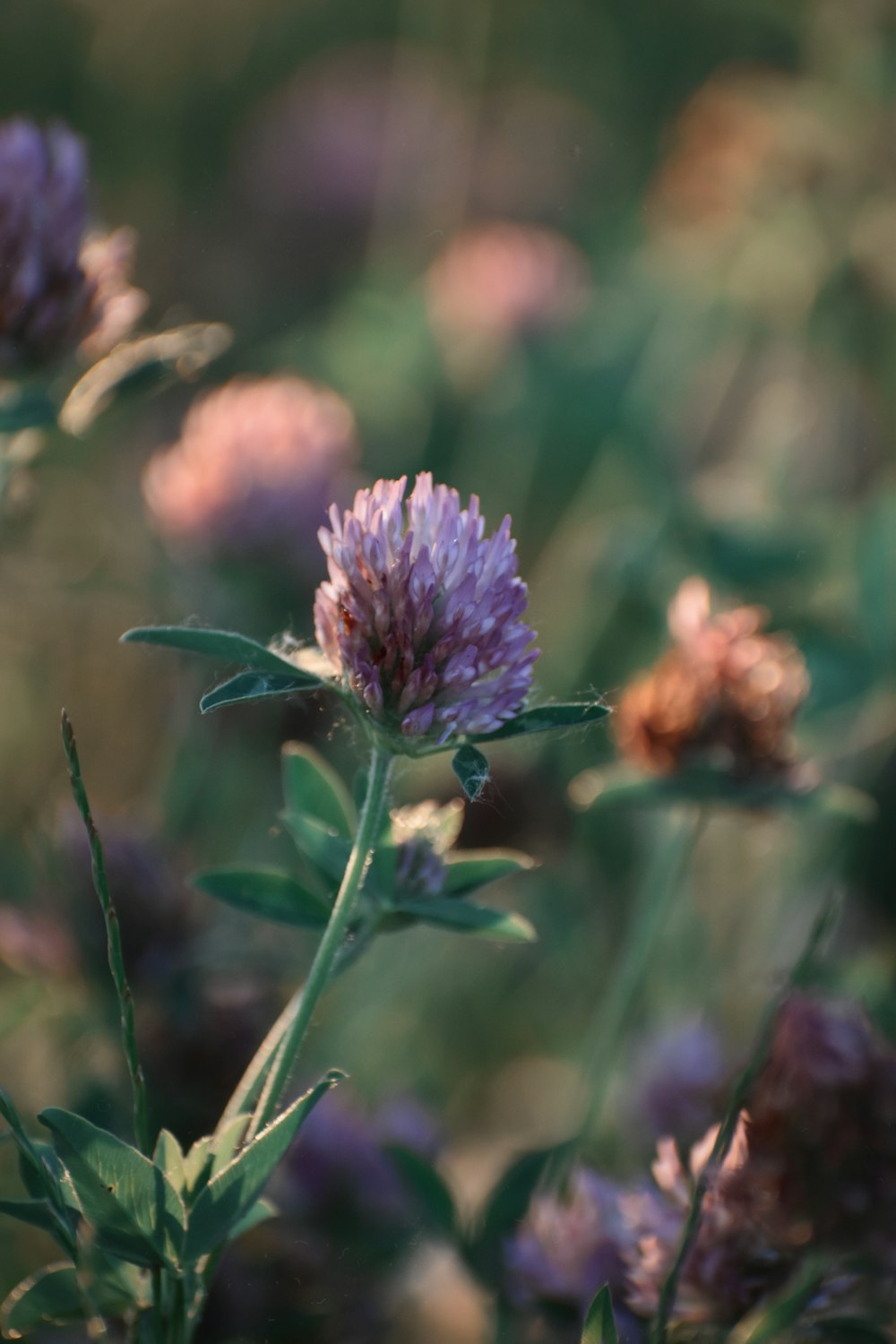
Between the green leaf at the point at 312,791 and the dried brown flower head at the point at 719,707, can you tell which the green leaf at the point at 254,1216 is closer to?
the green leaf at the point at 312,791

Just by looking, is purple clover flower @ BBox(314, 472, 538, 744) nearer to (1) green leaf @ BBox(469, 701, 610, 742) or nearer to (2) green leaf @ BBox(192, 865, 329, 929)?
(1) green leaf @ BBox(469, 701, 610, 742)

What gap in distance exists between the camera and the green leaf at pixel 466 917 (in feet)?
2.57

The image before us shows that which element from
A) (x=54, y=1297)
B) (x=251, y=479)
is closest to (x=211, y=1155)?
(x=54, y=1297)

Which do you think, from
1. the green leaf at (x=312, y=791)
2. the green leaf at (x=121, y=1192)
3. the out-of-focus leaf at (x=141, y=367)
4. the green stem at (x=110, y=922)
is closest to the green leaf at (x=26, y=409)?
the out-of-focus leaf at (x=141, y=367)

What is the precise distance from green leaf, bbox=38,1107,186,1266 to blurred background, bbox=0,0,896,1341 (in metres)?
0.34

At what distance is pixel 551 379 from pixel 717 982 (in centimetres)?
147

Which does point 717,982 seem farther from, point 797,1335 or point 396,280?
point 396,280

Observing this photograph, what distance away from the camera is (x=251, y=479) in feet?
5.45

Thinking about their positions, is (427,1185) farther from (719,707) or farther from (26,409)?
(26,409)

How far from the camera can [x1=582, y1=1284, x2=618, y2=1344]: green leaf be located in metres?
0.70

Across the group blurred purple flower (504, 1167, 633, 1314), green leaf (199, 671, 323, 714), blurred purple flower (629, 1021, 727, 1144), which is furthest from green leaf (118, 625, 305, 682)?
blurred purple flower (629, 1021, 727, 1144)

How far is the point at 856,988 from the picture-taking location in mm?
1342

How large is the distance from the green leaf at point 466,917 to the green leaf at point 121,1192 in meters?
0.20

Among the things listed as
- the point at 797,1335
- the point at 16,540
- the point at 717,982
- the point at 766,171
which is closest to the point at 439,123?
the point at 766,171
